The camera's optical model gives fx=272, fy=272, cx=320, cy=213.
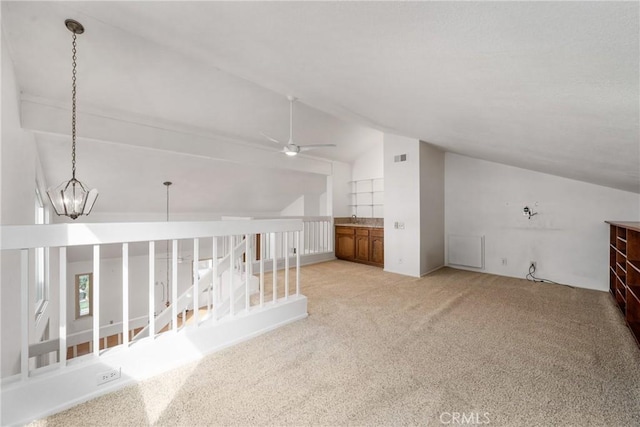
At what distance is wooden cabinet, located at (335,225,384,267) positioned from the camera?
583 centimetres

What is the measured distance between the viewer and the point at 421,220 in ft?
16.0

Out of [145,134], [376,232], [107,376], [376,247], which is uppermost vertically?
[145,134]

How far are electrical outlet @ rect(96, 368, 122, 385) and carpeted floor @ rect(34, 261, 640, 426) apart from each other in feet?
0.34

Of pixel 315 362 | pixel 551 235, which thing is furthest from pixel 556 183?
pixel 315 362

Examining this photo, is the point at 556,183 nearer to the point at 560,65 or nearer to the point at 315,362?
the point at 560,65

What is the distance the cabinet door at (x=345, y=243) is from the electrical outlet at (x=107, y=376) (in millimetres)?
5017

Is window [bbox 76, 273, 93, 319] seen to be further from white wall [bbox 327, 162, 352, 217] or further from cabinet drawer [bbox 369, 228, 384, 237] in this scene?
cabinet drawer [bbox 369, 228, 384, 237]

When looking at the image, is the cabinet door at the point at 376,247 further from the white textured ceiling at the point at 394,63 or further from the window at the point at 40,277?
the window at the point at 40,277

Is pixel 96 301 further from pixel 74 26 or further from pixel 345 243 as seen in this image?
pixel 345 243

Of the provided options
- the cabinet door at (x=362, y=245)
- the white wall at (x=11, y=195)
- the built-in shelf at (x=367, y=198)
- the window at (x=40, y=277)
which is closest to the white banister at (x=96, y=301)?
the white wall at (x=11, y=195)

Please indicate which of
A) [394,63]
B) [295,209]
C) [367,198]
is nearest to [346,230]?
[367,198]

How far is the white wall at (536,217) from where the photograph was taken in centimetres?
417

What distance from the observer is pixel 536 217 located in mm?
4652

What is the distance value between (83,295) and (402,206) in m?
7.44
